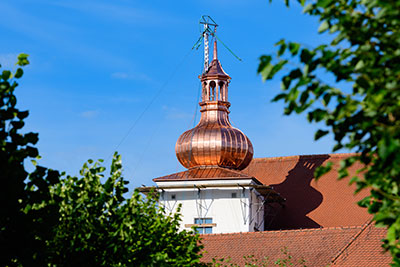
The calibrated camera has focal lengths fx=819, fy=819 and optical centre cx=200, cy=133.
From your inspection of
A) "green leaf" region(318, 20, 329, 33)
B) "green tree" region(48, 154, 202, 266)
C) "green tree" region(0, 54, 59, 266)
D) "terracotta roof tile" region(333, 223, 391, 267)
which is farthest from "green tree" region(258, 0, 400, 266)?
"terracotta roof tile" region(333, 223, 391, 267)

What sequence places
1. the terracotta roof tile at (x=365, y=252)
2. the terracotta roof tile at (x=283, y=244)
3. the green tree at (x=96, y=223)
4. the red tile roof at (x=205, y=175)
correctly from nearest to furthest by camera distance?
the green tree at (x=96, y=223) < the terracotta roof tile at (x=365, y=252) < the terracotta roof tile at (x=283, y=244) < the red tile roof at (x=205, y=175)

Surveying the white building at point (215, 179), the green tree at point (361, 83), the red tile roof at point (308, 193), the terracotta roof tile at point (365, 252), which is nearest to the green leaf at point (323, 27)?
the green tree at point (361, 83)

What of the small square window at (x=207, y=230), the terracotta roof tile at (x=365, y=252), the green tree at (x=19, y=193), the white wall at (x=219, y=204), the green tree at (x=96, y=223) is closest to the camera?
the green tree at (x=19, y=193)

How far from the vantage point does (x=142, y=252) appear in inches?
748

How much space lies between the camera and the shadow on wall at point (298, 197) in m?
44.9

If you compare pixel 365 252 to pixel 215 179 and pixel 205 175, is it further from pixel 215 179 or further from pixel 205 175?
pixel 205 175

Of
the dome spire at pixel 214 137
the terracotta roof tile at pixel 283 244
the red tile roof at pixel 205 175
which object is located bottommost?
the terracotta roof tile at pixel 283 244

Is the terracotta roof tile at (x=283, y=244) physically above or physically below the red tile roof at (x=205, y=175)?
below

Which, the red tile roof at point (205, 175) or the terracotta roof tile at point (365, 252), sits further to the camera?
the red tile roof at point (205, 175)

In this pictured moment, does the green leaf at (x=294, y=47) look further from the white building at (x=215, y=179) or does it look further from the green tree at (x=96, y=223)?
the white building at (x=215, y=179)

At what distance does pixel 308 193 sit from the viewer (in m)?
45.7

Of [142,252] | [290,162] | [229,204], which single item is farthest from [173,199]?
[142,252]

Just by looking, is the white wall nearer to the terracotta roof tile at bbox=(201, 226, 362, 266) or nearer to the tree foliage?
the terracotta roof tile at bbox=(201, 226, 362, 266)

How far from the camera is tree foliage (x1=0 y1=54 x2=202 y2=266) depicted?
38.1 feet
